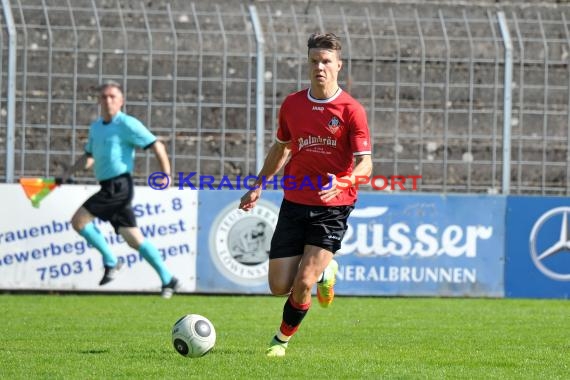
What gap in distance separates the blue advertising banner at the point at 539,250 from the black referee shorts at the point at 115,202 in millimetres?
4688

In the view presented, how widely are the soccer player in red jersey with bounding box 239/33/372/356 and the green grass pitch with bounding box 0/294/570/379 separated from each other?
19.3 inches

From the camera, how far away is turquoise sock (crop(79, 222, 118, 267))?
12.9 m

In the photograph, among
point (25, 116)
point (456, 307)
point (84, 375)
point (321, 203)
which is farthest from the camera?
point (25, 116)

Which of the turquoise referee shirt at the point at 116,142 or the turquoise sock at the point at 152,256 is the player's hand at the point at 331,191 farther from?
the turquoise sock at the point at 152,256

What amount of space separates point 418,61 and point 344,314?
4.07 meters

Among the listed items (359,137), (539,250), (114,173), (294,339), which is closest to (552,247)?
(539,250)

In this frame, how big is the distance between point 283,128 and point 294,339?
1902 millimetres

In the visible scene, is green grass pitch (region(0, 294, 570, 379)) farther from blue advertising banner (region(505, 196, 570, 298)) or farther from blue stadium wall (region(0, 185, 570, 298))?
blue advertising banner (region(505, 196, 570, 298))

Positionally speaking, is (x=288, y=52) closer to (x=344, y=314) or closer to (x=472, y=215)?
(x=472, y=215)

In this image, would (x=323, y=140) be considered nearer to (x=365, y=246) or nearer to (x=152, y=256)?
(x=152, y=256)

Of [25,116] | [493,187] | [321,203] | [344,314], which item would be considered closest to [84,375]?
[321,203]

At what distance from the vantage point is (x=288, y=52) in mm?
14727

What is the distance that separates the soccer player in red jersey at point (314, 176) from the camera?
7.87 metres

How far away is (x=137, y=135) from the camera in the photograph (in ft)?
41.6
